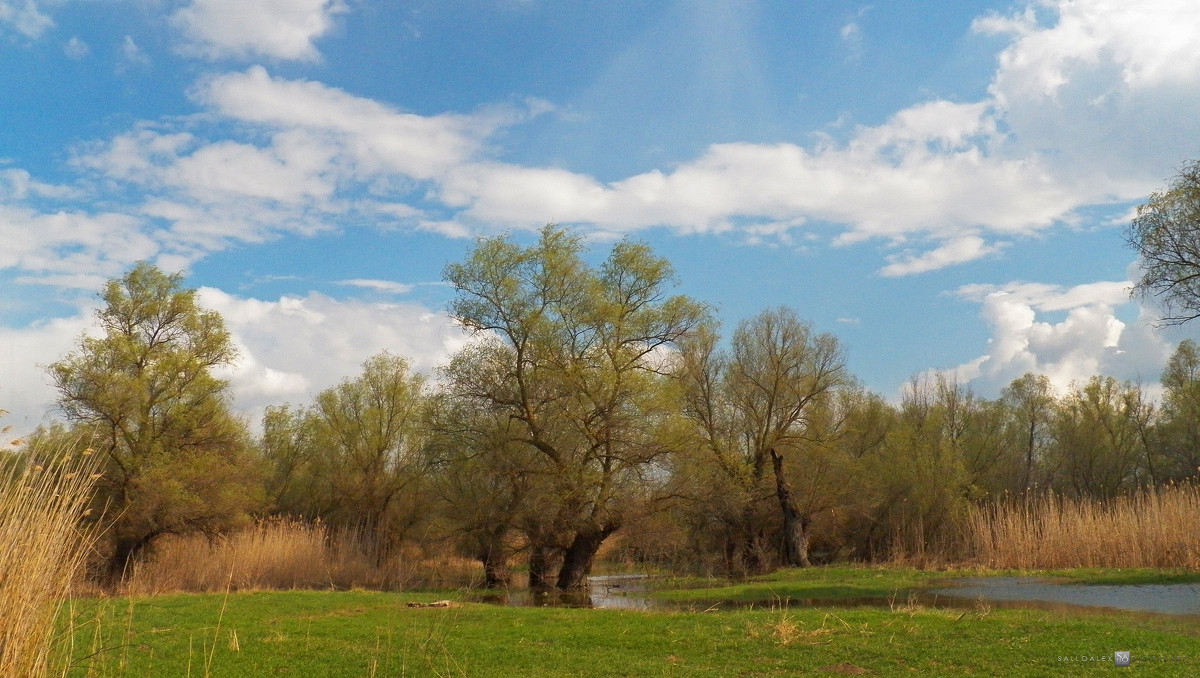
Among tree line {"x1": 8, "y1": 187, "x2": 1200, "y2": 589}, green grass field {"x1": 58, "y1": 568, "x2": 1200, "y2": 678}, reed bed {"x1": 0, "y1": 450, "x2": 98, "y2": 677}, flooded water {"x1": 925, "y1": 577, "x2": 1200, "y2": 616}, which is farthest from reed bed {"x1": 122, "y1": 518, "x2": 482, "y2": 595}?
reed bed {"x1": 0, "y1": 450, "x2": 98, "y2": 677}

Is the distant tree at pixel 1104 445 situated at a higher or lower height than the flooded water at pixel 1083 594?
higher

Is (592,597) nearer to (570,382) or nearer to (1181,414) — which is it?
(570,382)

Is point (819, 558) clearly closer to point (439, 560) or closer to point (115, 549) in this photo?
point (439, 560)

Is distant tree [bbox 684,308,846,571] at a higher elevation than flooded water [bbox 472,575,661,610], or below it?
higher

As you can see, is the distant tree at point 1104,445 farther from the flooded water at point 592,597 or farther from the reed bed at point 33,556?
the reed bed at point 33,556

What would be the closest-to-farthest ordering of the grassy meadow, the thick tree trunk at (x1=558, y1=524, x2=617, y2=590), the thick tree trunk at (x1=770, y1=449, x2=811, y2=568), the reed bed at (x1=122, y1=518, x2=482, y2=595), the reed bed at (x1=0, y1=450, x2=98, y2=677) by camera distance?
1. the reed bed at (x1=0, y1=450, x2=98, y2=677)
2. the grassy meadow
3. the reed bed at (x1=122, y1=518, x2=482, y2=595)
4. the thick tree trunk at (x1=558, y1=524, x2=617, y2=590)
5. the thick tree trunk at (x1=770, y1=449, x2=811, y2=568)

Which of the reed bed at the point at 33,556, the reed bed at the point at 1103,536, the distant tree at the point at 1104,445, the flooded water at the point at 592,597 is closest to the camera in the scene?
the reed bed at the point at 33,556

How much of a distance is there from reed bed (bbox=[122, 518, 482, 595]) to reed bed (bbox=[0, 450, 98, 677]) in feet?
68.3

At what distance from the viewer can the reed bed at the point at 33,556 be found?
5473 millimetres

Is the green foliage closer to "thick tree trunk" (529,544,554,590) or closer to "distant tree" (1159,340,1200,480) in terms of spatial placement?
"thick tree trunk" (529,544,554,590)

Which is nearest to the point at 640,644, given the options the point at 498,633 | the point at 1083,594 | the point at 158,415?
the point at 498,633

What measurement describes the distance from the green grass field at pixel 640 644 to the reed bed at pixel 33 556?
1.38 metres

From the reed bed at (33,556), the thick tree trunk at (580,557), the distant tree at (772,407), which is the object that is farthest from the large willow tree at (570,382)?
the reed bed at (33,556)

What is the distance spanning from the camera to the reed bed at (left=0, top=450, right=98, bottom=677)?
5473 mm
